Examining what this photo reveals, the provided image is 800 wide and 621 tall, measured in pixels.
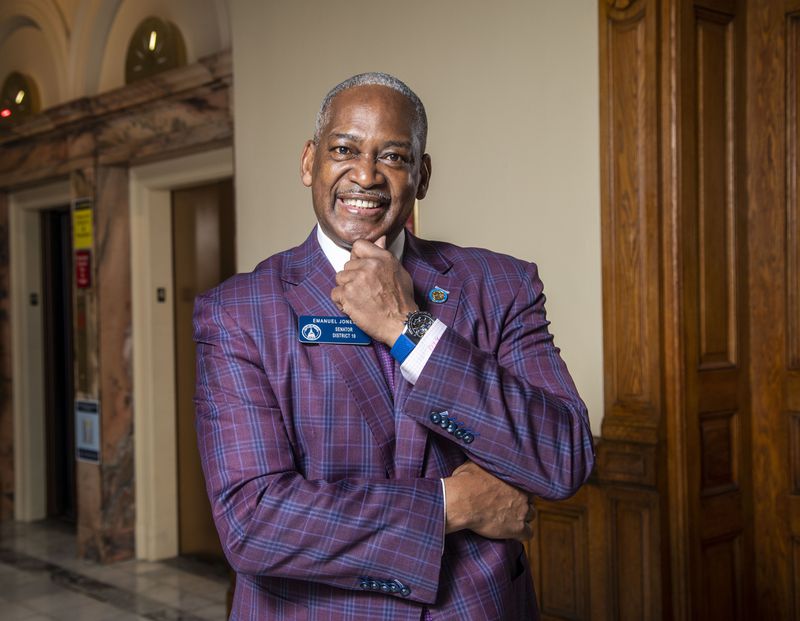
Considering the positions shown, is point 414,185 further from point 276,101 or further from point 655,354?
point 276,101

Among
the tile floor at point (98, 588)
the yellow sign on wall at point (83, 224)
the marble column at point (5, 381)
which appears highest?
the yellow sign on wall at point (83, 224)

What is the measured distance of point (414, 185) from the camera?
1.64 metres

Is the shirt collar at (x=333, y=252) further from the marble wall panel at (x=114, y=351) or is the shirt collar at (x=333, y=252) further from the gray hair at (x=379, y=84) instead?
the marble wall panel at (x=114, y=351)

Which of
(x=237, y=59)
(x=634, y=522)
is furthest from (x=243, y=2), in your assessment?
(x=634, y=522)

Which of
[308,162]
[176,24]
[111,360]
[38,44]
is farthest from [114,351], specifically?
[308,162]

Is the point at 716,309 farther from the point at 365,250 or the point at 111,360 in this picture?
the point at 111,360

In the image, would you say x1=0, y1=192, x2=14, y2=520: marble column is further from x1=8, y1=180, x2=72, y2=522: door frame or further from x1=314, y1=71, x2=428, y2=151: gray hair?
x1=314, y1=71, x2=428, y2=151: gray hair

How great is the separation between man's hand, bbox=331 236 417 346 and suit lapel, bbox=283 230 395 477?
0.18 ft

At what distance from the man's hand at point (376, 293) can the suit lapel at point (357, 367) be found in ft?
0.18

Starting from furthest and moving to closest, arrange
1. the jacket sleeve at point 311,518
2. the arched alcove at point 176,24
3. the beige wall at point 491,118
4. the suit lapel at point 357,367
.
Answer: the arched alcove at point 176,24 < the beige wall at point 491,118 < the suit lapel at point 357,367 < the jacket sleeve at point 311,518

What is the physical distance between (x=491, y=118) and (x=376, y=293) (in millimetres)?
2218

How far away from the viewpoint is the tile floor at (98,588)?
4.99 meters

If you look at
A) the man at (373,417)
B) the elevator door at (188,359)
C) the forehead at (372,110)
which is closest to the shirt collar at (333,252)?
the man at (373,417)

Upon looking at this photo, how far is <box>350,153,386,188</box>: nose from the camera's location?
1572 millimetres
